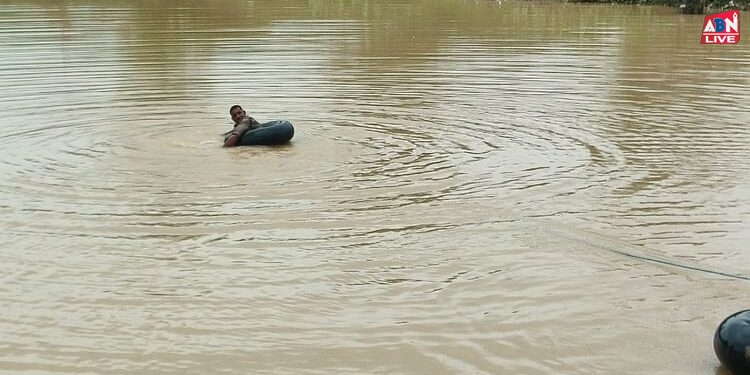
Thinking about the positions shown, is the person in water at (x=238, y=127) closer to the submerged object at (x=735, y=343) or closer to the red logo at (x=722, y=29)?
the submerged object at (x=735, y=343)

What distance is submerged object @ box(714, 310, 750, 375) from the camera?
627 centimetres

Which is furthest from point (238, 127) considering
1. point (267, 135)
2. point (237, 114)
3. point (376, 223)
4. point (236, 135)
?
point (376, 223)

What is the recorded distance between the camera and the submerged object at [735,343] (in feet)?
20.6

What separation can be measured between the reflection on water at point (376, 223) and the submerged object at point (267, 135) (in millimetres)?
273

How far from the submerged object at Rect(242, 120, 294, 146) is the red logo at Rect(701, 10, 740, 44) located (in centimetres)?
2084

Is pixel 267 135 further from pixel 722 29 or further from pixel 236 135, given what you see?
pixel 722 29

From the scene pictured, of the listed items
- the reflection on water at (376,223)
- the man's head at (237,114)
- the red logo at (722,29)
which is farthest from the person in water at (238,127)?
the red logo at (722,29)

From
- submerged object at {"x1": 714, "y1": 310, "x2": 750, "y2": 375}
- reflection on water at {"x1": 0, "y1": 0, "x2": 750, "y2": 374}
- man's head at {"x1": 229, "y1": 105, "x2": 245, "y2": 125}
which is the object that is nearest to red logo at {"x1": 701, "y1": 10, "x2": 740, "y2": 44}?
reflection on water at {"x1": 0, "y1": 0, "x2": 750, "y2": 374}

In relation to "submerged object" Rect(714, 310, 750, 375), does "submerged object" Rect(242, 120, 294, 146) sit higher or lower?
higher

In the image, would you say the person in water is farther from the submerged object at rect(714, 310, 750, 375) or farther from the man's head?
the submerged object at rect(714, 310, 750, 375)

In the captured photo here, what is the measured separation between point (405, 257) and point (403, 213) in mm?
1500

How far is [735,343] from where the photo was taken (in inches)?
249

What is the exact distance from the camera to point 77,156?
538 inches

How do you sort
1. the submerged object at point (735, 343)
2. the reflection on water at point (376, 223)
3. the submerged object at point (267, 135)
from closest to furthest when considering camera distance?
the submerged object at point (735, 343) < the reflection on water at point (376, 223) < the submerged object at point (267, 135)
